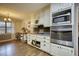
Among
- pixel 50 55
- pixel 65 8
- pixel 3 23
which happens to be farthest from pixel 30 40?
pixel 65 8

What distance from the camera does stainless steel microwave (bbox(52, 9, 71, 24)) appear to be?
68.7 inches

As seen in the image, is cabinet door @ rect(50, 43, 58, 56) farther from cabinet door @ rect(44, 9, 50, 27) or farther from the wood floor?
cabinet door @ rect(44, 9, 50, 27)

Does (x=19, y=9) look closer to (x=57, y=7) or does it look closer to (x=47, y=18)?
(x=47, y=18)

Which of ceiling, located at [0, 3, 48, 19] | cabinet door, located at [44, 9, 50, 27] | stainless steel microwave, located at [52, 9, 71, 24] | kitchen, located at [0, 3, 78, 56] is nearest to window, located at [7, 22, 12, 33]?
kitchen, located at [0, 3, 78, 56]

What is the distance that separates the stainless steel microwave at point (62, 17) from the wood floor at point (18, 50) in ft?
2.08

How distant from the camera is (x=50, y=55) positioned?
1877 mm

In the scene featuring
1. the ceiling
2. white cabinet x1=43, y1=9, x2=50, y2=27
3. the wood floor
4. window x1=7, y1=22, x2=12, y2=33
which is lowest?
the wood floor

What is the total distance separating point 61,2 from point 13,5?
0.85m

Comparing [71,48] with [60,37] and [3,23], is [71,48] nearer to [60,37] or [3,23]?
[60,37]

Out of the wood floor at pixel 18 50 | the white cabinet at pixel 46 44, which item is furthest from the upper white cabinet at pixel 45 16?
the wood floor at pixel 18 50

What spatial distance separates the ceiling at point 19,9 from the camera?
183cm

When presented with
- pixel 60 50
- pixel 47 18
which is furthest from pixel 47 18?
pixel 60 50

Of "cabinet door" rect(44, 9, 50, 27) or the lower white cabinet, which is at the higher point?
"cabinet door" rect(44, 9, 50, 27)

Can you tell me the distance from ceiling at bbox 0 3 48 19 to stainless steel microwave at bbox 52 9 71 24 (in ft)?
0.96
